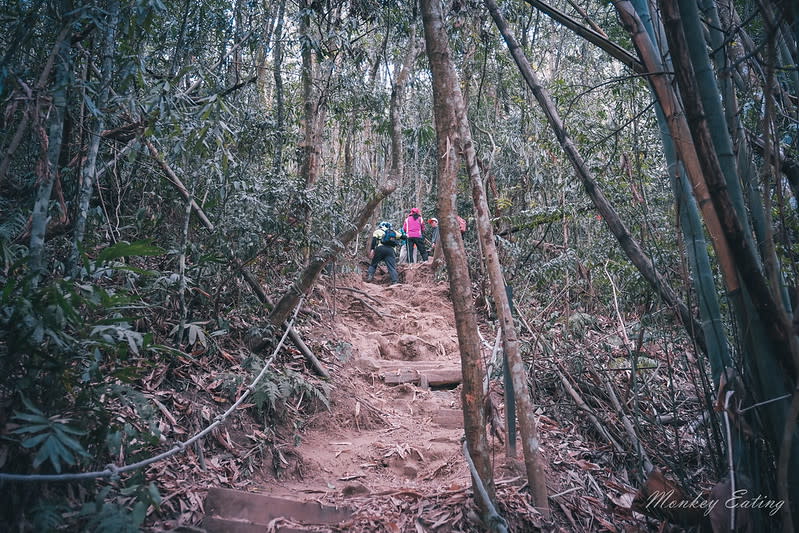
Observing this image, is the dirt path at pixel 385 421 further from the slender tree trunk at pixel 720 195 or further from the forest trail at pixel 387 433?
the slender tree trunk at pixel 720 195

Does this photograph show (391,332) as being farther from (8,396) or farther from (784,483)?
(784,483)

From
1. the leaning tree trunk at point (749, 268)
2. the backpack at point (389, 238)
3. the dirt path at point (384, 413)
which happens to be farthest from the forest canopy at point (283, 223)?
the backpack at point (389, 238)

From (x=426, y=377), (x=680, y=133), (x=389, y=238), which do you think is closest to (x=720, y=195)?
(x=680, y=133)

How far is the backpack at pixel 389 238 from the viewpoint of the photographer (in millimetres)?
10477

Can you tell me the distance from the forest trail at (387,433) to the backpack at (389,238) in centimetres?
242

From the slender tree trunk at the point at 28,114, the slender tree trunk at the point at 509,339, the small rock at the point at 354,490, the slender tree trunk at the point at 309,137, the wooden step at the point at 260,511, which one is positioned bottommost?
the small rock at the point at 354,490

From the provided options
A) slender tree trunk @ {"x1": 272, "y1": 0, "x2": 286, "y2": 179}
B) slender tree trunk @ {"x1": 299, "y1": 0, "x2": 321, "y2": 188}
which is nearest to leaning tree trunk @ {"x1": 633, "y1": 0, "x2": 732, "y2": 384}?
slender tree trunk @ {"x1": 272, "y1": 0, "x2": 286, "y2": 179}

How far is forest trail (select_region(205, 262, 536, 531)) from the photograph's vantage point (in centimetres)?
317

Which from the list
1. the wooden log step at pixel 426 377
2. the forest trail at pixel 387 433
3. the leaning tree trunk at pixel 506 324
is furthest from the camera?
the wooden log step at pixel 426 377

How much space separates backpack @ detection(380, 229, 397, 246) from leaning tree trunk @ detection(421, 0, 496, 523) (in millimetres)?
7599

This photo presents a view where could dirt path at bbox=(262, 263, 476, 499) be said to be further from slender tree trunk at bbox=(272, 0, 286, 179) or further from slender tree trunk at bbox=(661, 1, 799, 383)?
slender tree trunk at bbox=(272, 0, 286, 179)

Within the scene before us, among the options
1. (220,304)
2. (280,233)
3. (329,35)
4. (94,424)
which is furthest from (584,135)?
(94,424)

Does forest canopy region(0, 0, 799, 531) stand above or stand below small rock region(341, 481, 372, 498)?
above

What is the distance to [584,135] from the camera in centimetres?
696
